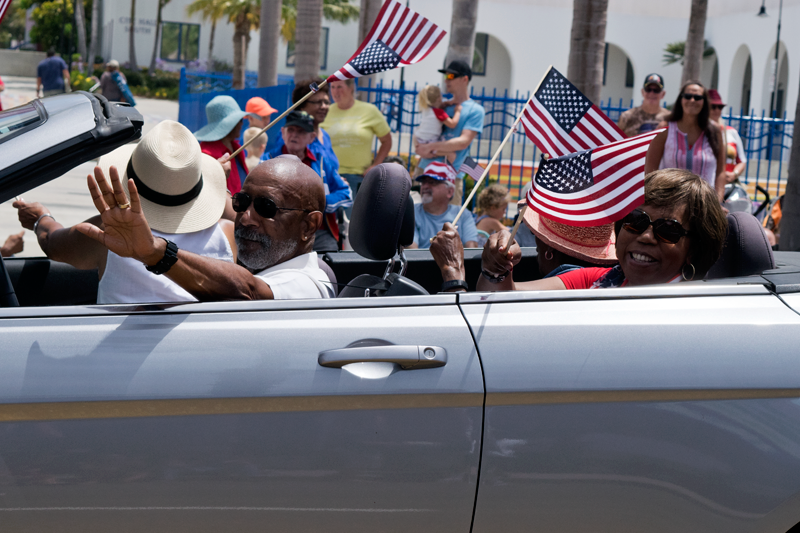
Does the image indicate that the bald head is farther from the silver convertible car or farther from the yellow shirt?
the yellow shirt

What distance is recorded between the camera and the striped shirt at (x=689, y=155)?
6.45 meters

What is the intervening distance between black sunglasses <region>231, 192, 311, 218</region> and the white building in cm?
2746

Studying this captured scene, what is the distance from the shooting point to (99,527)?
1.97 m

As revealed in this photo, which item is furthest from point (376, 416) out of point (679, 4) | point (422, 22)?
point (679, 4)

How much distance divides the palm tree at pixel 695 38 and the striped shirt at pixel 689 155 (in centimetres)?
1272

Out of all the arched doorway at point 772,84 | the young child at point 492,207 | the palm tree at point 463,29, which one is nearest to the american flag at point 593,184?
the young child at point 492,207

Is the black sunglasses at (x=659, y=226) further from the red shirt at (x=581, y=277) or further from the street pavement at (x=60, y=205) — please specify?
the street pavement at (x=60, y=205)

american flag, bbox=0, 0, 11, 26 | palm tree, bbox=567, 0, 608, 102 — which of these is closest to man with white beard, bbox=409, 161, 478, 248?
american flag, bbox=0, 0, 11, 26

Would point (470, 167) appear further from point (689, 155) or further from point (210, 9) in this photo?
point (210, 9)

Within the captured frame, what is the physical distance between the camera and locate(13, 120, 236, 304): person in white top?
2.69 m

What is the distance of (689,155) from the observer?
6.48m

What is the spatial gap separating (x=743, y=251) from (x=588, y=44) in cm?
Result: 666

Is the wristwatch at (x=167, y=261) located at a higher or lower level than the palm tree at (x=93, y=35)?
lower

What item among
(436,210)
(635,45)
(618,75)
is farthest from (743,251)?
(618,75)
